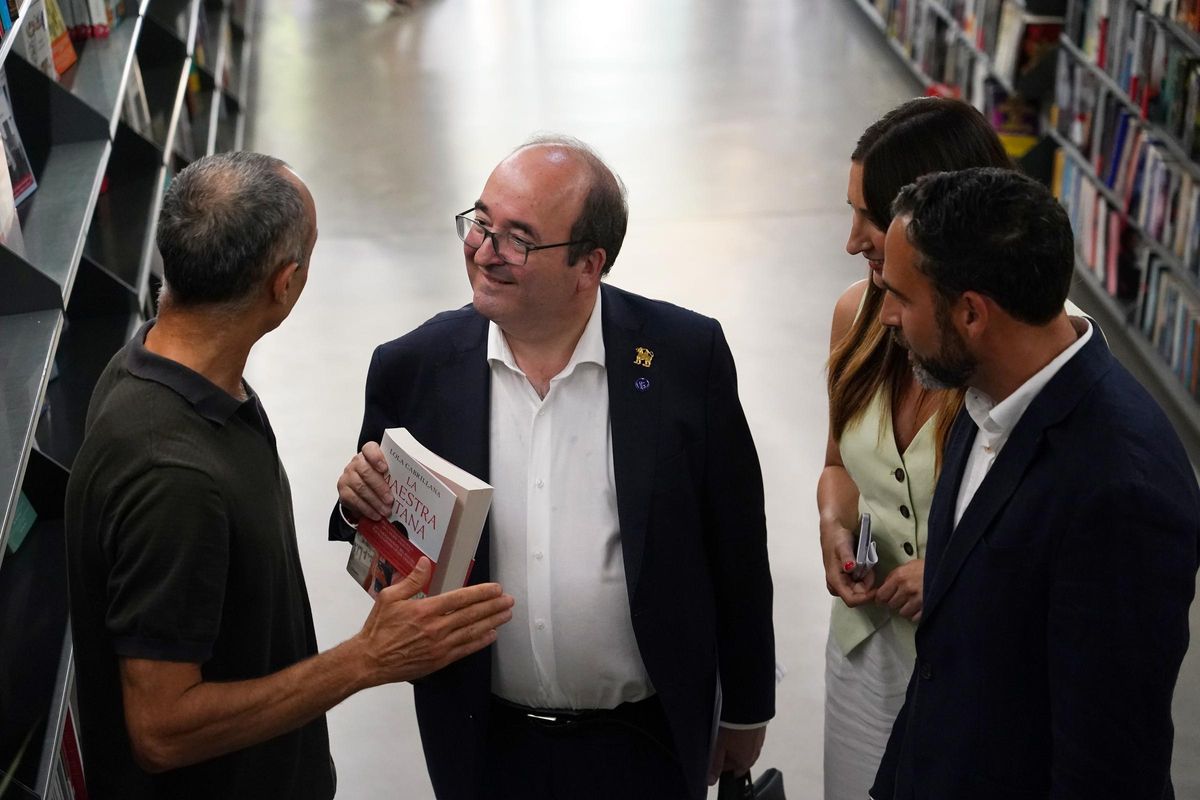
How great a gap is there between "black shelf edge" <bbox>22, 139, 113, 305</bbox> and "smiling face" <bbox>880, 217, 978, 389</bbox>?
1881mm

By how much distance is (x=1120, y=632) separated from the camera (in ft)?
5.21

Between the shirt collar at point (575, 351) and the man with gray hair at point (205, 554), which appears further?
the shirt collar at point (575, 351)

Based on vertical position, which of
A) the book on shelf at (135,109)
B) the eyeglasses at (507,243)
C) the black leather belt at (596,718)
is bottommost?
the black leather belt at (596,718)

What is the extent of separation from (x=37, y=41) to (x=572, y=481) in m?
2.57

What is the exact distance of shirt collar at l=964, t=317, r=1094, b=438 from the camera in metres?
1.70

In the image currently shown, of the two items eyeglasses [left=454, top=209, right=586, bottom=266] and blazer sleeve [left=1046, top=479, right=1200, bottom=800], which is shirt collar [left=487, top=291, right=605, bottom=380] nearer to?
eyeglasses [left=454, top=209, right=586, bottom=266]

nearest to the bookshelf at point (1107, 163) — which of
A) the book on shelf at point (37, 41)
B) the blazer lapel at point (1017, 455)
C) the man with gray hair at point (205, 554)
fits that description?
the blazer lapel at point (1017, 455)

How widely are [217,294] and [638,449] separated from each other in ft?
2.23

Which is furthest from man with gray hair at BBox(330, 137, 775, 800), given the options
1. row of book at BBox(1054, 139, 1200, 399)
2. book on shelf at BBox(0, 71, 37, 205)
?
row of book at BBox(1054, 139, 1200, 399)

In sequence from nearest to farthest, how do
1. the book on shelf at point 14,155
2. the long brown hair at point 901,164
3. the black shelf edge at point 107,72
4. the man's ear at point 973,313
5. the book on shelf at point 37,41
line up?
the man's ear at point 973,313
the long brown hair at point 901,164
the book on shelf at point 14,155
the book on shelf at point 37,41
the black shelf edge at point 107,72

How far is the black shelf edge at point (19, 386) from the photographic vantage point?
2225 mm

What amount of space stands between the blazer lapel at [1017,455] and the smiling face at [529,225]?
73cm

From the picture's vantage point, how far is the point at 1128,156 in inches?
210

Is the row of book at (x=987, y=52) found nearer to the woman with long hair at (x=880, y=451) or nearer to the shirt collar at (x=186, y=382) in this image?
the woman with long hair at (x=880, y=451)
